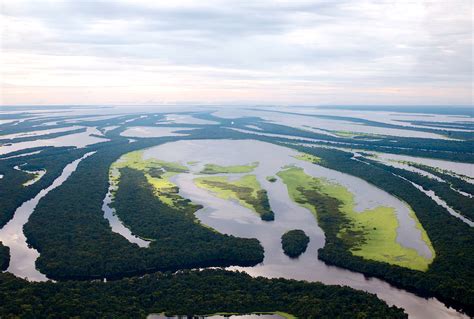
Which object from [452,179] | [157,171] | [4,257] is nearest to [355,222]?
[452,179]

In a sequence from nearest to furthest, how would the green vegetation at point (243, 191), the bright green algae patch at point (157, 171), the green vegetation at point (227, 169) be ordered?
the green vegetation at point (243, 191) → the bright green algae patch at point (157, 171) → the green vegetation at point (227, 169)

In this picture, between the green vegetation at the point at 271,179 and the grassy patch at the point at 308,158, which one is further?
the grassy patch at the point at 308,158

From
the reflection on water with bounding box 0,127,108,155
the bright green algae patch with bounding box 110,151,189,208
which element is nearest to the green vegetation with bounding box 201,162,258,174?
the bright green algae patch with bounding box 110,151,189,208

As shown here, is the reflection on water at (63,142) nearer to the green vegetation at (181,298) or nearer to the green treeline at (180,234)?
the green treeline at (180,234)

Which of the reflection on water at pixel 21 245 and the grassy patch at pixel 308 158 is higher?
the grassy patch at pixel 308 158

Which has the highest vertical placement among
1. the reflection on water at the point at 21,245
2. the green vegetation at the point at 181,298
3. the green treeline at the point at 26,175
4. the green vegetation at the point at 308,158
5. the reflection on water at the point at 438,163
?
the reflection on water at the point at 438,163

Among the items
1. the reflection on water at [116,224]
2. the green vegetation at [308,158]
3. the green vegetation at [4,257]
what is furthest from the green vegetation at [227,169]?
the green vegetation at [4,257]

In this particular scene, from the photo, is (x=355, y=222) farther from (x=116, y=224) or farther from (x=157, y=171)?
(x=157, y=171)

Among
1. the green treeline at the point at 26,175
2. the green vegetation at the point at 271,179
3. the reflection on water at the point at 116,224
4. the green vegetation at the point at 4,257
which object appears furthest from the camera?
the green vegetation at the point at 271,179

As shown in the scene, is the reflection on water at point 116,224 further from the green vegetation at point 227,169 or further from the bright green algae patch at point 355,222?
the green vegetation at point 227,169

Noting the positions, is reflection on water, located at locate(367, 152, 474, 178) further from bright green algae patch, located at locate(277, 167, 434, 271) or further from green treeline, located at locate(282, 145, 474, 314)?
green treeline, located at locate(282, 145, 474, 314)
